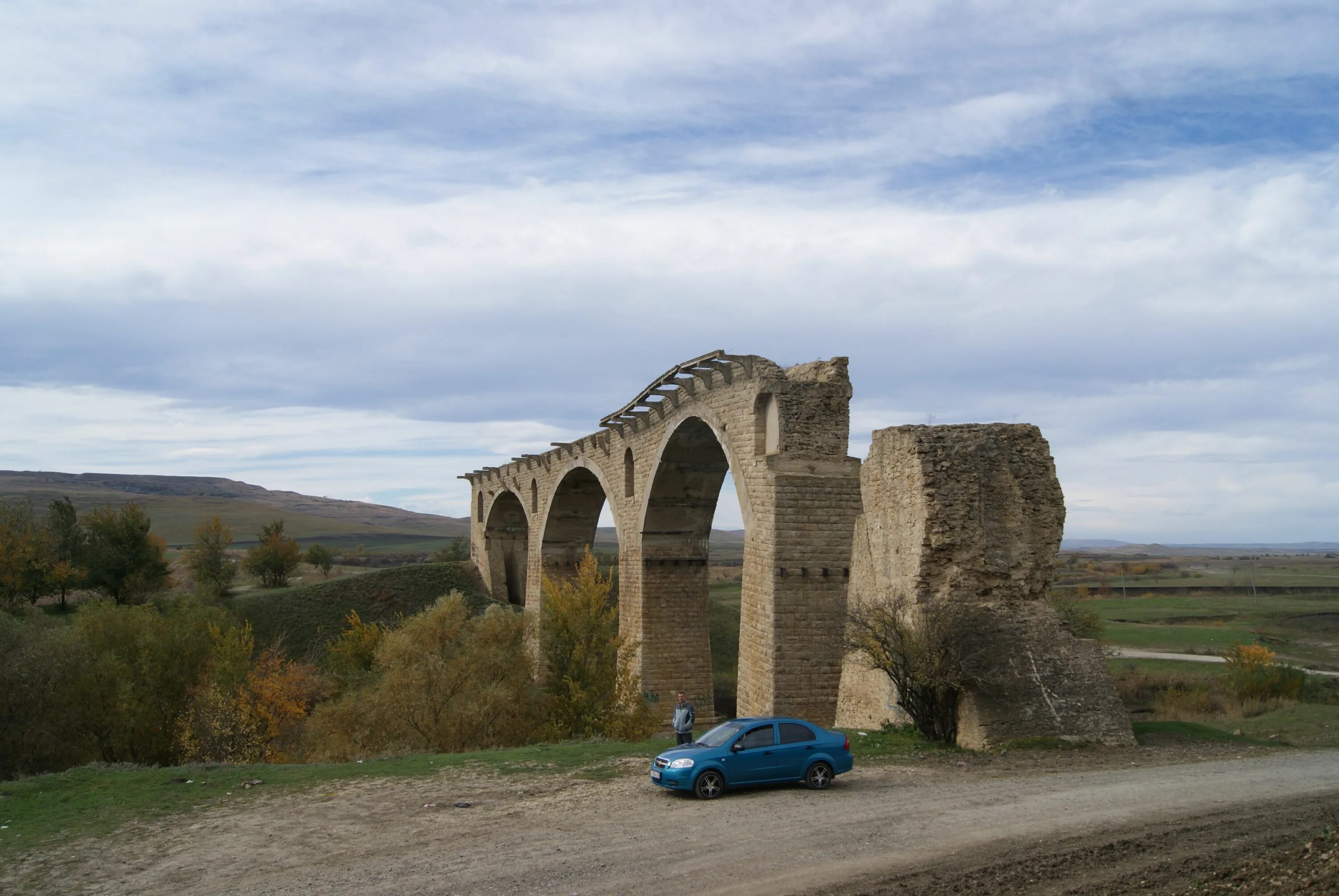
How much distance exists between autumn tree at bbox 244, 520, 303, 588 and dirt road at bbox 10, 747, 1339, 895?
3464 centimetres

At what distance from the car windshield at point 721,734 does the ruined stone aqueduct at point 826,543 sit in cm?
305

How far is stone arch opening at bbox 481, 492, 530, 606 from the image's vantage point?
38688 millimetres

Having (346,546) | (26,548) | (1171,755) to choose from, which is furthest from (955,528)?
(346,546)

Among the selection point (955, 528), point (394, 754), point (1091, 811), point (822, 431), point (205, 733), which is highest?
point (822, 431)

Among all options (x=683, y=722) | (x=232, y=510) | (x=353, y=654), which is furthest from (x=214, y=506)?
(x=683, y=722)

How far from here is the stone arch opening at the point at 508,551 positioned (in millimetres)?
38688

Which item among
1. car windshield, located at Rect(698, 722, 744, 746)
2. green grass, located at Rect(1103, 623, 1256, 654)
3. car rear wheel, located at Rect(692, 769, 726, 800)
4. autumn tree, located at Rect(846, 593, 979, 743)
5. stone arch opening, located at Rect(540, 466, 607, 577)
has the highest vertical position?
stone arch opening, located at Rect(540, 466, 607, 577)

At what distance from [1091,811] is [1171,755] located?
349cm

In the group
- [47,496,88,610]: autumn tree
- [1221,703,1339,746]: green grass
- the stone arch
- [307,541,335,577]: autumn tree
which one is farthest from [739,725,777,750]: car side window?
[307,541,335,577]: autumn tree

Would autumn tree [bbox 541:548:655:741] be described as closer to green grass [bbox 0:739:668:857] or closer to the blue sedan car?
green grass [bbox 0:739:668:857]

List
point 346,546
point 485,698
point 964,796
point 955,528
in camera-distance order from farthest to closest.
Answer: point 346,546 → point 485,698 → point 955,528 → point 964,796

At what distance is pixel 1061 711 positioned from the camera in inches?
404

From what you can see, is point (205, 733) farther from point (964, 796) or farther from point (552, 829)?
point (964, 796)

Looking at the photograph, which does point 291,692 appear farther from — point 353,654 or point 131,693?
point 131,693
